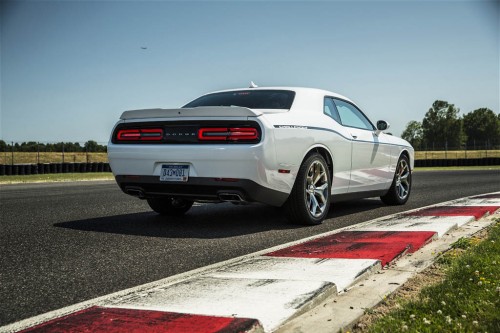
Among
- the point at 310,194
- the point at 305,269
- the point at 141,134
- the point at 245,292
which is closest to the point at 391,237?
the point at 310,194

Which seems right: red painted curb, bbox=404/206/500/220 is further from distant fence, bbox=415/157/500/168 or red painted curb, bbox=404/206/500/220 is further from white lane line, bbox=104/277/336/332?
distant fence, bbox=415/157/500/168

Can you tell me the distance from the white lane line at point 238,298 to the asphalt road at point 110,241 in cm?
43

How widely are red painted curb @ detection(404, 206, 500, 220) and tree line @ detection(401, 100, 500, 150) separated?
412ft

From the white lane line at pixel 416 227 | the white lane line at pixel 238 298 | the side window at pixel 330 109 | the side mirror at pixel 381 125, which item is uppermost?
the side window at pixel 330 109

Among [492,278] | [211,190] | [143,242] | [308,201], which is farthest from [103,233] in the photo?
[492,278]

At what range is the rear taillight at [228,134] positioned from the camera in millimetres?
5039

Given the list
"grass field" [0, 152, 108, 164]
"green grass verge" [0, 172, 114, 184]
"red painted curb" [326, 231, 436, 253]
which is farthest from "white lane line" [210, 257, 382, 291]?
"grass field" [0, 152, 108, 164]

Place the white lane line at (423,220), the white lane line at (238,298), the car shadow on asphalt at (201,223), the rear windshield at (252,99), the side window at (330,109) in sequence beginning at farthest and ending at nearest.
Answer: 1. the side window at (330,109)
2. the rear windshield at (252,99)
3. the white lane line at (423,220)
4. the car shadow on asphalt at (201,223)
5. the white lane line at (238,298)

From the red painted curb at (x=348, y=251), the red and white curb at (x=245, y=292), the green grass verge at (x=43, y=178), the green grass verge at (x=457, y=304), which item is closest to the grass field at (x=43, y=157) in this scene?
the green grass verge at (x=43, y=178)

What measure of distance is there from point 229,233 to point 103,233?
1221mm

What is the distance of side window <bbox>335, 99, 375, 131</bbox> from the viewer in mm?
6699

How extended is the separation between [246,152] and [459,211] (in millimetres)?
3189

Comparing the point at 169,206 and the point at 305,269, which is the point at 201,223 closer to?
the point at 169,206

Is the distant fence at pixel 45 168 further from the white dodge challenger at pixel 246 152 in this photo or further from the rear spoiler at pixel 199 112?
the rear spoiler at pixel 199 112
